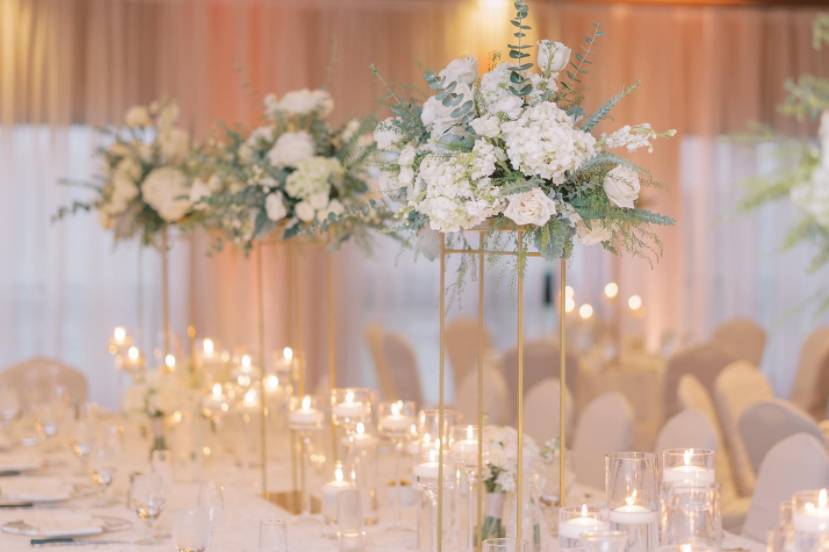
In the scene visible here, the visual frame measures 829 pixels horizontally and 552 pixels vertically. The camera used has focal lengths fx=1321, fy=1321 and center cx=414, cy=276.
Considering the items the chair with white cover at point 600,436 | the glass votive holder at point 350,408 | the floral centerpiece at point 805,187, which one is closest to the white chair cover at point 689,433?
the chair with white cover at point 600,436

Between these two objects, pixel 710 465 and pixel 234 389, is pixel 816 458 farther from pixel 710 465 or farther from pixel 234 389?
pixel 234 389

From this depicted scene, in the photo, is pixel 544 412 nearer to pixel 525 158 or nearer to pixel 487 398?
pixel 487 398

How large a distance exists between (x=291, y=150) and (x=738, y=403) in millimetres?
2658

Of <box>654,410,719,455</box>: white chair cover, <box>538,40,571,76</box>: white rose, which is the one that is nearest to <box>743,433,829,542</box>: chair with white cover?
<box>654,410,719,455</box>: white chair cover

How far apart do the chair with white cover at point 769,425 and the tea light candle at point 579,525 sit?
2.08 metres

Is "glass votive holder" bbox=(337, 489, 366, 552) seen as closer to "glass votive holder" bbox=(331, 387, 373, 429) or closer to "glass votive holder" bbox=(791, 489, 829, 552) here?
"glass votive holder" bbox=(331, 387, 373, 429)

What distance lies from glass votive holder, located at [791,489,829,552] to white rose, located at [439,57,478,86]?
1.11 metres

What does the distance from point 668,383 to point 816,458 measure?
3289 millimetres

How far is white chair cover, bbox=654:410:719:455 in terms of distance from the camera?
168 inches

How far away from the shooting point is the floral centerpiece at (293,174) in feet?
13.6

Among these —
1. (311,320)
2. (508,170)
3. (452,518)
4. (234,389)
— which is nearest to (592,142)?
(508,170)

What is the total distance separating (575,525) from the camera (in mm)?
2658

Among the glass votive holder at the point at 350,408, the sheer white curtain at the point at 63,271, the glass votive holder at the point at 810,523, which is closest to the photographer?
the glass votive holder at the point at 810,523

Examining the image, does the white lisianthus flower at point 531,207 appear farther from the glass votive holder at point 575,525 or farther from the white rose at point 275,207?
the white rose at point 275,207
